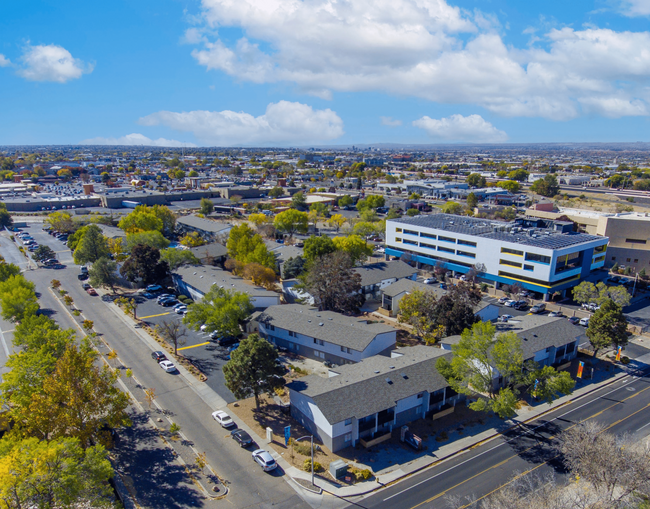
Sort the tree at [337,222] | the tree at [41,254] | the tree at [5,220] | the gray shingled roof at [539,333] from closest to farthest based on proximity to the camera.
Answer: the gray shingled roof at [539,333] → the tree at [41,254] → the tree at [337,222] → the tree at [5,220]

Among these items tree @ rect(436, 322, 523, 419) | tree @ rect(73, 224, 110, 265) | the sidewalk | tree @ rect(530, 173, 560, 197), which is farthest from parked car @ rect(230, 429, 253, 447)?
tree @ rect(530, 173, 560, 197)

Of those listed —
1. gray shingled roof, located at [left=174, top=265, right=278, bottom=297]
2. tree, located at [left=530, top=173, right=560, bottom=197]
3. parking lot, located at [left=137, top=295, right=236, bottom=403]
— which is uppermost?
tree, located at [left=530, top=173, right=560, bottom=197]

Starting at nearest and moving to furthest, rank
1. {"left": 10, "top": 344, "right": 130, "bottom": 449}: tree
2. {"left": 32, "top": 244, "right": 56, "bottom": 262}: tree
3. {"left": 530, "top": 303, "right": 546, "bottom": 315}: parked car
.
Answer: {"left": 10, "top": 344, "right": 130, "bottom": 449}: tree → {"left": 530, "top": 303, "right": 546, "bottom": 315}: parked car → {"left": 32, "top": 244, "right": 56, "bottom": 262}: tree

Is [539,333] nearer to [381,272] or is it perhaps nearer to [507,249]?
[507,249]

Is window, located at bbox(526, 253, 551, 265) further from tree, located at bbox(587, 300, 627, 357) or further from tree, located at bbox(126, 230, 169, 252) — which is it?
tree, located at bbox(126, 230, 169, 252)

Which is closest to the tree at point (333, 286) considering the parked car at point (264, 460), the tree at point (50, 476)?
the parked car at point (264, 460)

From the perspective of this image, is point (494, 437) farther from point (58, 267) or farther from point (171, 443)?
point (58, 267)

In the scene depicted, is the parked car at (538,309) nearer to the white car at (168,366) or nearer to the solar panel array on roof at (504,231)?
the solar panel array on roof at (504,231)

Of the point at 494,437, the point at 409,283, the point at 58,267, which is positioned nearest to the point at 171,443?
the point at 494,437
